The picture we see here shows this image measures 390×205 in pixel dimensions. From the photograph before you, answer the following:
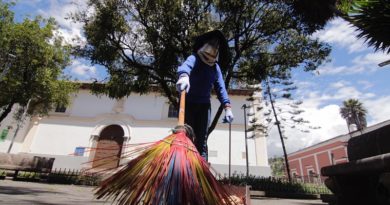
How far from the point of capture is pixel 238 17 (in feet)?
34.2

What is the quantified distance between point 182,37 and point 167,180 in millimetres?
9705

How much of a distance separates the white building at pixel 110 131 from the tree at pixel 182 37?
757 cm

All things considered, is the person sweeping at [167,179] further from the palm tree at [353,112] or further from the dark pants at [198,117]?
the palm tree at [353,112]

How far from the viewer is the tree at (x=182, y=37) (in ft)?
33.3

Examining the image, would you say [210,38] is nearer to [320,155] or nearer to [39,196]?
[39,196]

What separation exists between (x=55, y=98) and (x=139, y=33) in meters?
7.72

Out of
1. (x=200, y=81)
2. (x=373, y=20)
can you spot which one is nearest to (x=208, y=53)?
(x=200, y=81)

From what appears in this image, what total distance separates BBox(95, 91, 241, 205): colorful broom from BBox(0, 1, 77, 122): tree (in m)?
14.0

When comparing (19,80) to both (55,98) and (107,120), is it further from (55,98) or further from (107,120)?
(107,120)

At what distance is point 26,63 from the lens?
13977 millimetres

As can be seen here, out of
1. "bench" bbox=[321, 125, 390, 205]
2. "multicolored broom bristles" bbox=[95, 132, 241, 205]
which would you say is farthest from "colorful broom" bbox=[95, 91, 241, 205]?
"bench" bbox=[321, 125, 390, 205]

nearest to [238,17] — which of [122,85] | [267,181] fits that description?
[122,85]

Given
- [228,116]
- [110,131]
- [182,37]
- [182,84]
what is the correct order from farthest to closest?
[110,131]
[182,37]
[228,116]
[182,84]

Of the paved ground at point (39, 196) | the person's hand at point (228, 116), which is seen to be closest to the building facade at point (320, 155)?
the paved ground at point (39, 196)
